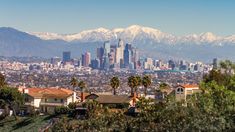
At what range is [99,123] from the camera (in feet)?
131

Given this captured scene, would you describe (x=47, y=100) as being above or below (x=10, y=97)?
below

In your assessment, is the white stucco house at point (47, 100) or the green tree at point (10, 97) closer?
the green tree at point (10, 97)

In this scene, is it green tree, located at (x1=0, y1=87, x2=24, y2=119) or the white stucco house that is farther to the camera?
the white stucco house

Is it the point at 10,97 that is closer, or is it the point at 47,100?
the point at 10,97

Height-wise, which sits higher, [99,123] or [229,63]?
[229,63]

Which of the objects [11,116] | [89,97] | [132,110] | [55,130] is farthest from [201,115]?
[89,97]

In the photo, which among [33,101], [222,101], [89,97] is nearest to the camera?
[222,101]

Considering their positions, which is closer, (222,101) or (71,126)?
(222,101)

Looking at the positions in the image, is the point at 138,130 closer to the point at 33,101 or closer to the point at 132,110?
the point at 132,110

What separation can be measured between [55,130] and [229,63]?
14.4m

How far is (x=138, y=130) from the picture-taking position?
39.3m

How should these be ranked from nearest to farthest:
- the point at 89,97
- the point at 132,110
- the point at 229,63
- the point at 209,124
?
the point at 209,124, the point at 229,63, the point at 132,110, the point at 89,97

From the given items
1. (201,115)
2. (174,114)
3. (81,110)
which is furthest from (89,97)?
(201,115)

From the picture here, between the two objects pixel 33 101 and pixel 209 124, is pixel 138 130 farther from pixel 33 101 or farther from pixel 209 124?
pixel 33 101
